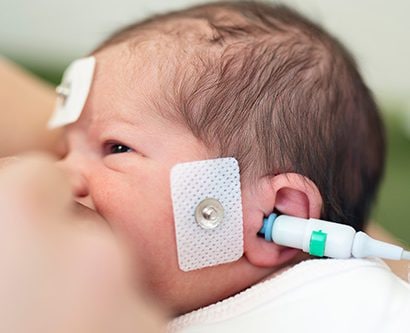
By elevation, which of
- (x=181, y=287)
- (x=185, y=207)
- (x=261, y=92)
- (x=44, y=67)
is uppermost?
(x=261, y=92)

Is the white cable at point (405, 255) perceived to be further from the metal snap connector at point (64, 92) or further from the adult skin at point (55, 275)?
the metal snap connector at point (64, 92)

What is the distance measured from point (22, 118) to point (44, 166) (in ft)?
2.76

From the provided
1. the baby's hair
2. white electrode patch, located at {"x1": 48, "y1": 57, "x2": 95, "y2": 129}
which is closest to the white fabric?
the baby's hair

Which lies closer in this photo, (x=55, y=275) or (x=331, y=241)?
(x=55, y=275)

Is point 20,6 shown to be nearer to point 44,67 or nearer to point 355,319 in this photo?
point 44,67

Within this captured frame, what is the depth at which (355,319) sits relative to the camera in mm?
852

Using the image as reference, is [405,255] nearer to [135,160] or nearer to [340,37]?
[135,160]

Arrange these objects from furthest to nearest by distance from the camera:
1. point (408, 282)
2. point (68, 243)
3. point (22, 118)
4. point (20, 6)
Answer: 1. point (20, 6)
2. point (22, 118)
3. point (408, 282)
4. point (68, 243)

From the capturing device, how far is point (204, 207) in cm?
94

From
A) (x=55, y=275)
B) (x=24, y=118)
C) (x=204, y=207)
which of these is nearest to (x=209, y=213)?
(x=204, y=207)

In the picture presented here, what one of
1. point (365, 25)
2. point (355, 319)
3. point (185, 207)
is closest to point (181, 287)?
point (185, 207)

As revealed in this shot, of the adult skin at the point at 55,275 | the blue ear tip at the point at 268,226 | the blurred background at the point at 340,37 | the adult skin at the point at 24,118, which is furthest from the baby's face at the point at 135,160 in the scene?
the blurred background at the point at 340,37

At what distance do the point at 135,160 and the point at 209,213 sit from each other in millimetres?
135

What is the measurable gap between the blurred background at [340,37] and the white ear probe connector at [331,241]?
2.75ft
